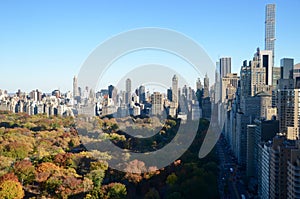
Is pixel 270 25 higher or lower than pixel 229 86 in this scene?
higher

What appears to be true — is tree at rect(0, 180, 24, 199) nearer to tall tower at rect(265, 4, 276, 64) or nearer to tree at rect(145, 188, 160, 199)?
Result: tree at rect(145, 188, 160, 199)

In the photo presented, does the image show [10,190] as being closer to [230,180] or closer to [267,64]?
[230,180]

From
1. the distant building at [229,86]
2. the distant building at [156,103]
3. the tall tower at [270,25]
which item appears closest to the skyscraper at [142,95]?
the distant building at [156,103]

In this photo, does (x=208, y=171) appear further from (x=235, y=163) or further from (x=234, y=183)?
(x=235, y=163)

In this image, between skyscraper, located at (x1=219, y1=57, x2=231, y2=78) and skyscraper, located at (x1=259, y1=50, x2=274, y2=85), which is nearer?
skyscraper, located at (x1=259, y1=50, x2=274, y2=85)

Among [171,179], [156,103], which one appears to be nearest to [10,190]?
[171,179]

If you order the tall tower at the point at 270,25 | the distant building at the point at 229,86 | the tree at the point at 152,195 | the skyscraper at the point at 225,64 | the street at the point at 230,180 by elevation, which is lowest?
the street at the point at 230,180

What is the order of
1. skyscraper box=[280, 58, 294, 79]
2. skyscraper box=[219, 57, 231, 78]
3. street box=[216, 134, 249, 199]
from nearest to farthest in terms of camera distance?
street box=[216, 134, 249, 199] → skyscraper box=[280, 58, 294, 79] → skyscraper box=[219, 57, 231, 78]

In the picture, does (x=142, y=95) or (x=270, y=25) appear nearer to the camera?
(x=142, y=95)

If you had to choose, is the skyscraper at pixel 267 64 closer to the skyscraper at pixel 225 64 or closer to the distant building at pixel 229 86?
the distant building at pixel 229 86

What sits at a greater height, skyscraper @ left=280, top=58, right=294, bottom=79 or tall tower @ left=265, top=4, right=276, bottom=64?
tall tower @ left=265, top=4, right=276, bottom=64

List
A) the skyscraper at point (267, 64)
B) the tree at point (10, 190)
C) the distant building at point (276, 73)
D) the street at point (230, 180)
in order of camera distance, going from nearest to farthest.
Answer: the tree at point (10, 190) → the street at point (230, 180) → the skyscraper at point (267, 64) → the distant building at point (276, 73)

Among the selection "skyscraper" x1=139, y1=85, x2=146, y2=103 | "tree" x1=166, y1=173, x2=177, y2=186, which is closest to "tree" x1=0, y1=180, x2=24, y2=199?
"tree" x1=166, y1=173, x2=177, y2=186
